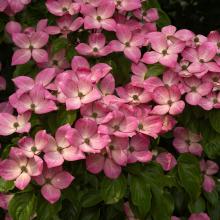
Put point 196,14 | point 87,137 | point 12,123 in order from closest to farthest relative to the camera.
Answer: point 87,137
point 12,123
point 196,14

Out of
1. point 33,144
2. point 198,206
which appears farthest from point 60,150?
point 198,206

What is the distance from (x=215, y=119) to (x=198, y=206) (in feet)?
0.97

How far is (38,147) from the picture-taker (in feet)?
4.26

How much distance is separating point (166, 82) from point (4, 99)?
0.67m

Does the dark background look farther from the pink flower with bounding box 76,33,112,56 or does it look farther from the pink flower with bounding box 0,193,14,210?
the pink flower with bounding box 0,193,14,210

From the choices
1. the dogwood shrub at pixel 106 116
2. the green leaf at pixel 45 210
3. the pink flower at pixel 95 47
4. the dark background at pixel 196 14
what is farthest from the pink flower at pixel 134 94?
the dark background at pixel 196 14

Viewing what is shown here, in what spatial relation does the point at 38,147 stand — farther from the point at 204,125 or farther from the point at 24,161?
the point at 204,125

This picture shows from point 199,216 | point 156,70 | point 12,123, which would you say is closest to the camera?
point 12,123

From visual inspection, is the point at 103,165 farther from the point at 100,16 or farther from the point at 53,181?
the point at 100,16

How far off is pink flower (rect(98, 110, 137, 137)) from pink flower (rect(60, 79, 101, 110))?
63 mm

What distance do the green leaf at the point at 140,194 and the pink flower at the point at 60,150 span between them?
0.16 m

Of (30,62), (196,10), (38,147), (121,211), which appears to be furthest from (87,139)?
(196,10)

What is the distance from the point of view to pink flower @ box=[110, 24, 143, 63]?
1536mm

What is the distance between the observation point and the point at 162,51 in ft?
4.97
